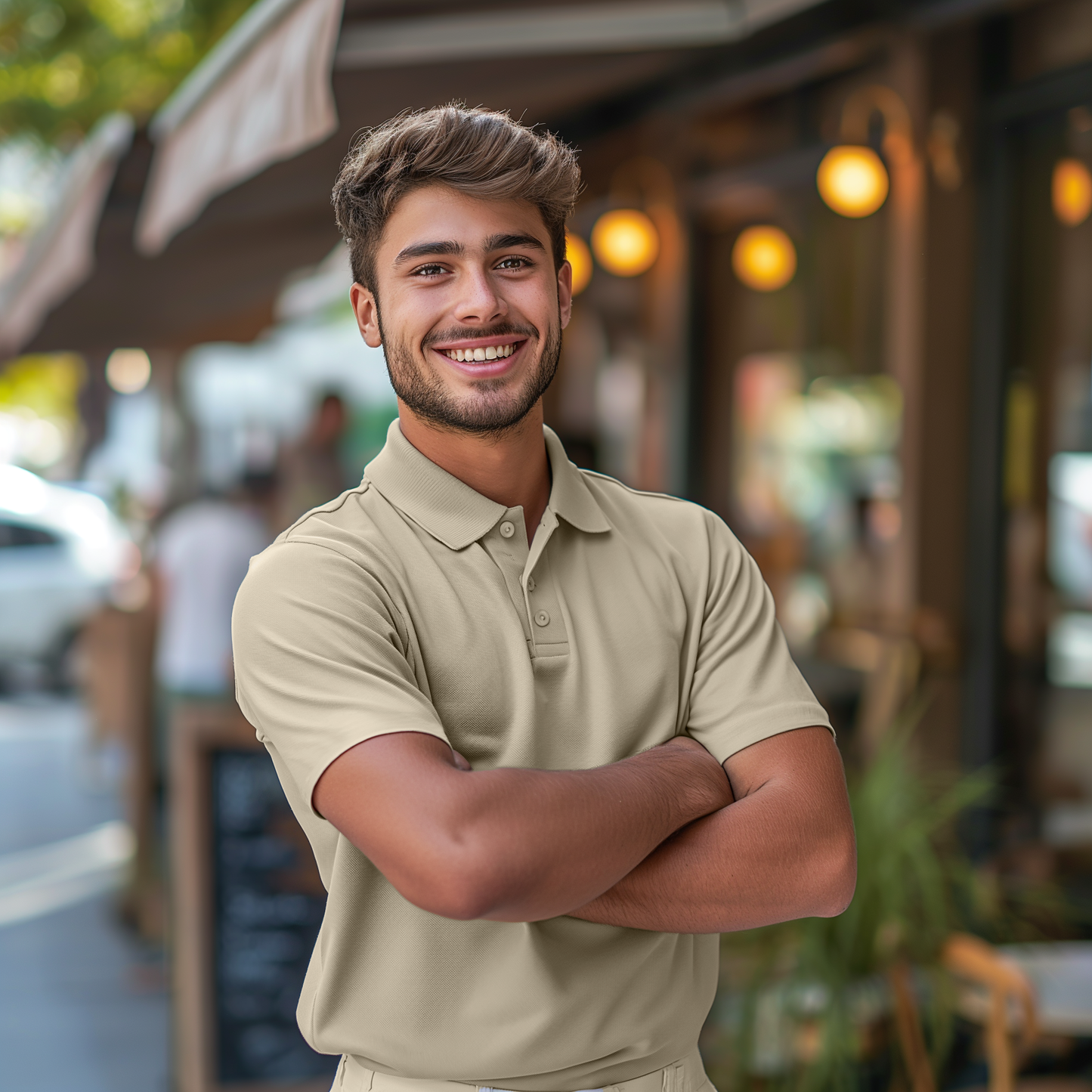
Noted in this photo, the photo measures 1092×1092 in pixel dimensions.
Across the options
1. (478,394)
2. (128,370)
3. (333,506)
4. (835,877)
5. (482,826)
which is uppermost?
(128,370)

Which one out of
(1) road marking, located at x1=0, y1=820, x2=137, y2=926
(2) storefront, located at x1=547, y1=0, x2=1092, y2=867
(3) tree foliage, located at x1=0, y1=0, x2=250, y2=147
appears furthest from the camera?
(3) tree foliage, located at x1=0, y1=0, x2=250, y2=147

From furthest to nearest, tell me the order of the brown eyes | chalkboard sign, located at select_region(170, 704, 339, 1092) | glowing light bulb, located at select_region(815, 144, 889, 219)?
1. glowing light bulb, located at select_region(815, 144, 889, 219)
2. chalkboard sign, located at select_region(170, 704, 339, 1092)
3. the brown eyes

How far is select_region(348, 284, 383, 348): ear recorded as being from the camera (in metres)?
1.66

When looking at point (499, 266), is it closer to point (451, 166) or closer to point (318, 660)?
point (451, 166)

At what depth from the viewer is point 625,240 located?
6461 millimetres

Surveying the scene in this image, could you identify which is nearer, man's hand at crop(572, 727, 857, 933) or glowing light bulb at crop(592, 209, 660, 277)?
man's hand at crop(572, 727, 857, 933)

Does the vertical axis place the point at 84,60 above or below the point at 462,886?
above

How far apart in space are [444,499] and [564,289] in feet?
1.05

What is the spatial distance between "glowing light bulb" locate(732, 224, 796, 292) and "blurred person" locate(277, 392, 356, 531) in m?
2.01

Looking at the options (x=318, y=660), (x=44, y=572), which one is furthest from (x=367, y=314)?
(x=44, y=572)

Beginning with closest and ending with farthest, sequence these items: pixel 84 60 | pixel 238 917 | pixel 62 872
→ pixel 238 917
pixel 62 872
pixel 84 60

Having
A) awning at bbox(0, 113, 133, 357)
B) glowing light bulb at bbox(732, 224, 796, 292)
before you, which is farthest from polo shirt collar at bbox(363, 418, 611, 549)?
glowing light bulb at bbox(732, 224, 796, 292)

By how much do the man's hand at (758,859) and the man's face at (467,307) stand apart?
1.71ft

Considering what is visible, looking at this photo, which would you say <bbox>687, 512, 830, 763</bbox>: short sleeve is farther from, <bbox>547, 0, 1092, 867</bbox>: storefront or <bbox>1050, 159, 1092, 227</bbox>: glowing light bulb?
<bbox>1050, 159, 1092, 227</bbox>: glowing light bulb
